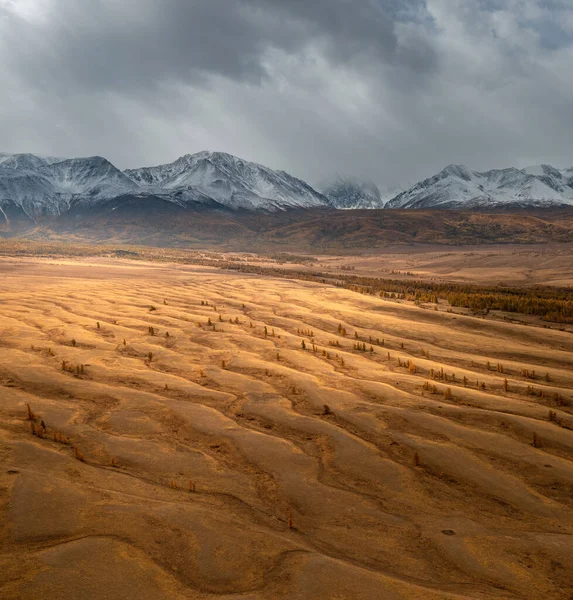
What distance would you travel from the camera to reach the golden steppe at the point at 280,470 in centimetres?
359

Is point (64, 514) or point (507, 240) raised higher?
point (507, 240)

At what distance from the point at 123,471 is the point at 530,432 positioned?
5640mm

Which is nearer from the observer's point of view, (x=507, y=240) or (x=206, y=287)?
(x=206, y=287)

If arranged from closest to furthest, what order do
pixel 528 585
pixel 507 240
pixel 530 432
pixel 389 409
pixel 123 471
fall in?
1. pixel 528 585
2. pixel 123 471
3. pixel 530 432
4. pixel 389 409
5. pixel 507 240

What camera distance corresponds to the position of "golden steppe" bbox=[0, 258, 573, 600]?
3590mm

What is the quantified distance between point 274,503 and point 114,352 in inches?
282

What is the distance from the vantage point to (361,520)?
4.55m

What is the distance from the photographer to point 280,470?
5.53m

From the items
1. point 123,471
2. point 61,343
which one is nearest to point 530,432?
point 123,471

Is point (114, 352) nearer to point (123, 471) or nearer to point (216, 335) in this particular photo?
point (216, 335)

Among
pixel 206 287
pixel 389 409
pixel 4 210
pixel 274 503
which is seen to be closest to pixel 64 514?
pixel 274 503

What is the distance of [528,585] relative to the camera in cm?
364

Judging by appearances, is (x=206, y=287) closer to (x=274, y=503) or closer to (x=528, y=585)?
(x=274, y=503)

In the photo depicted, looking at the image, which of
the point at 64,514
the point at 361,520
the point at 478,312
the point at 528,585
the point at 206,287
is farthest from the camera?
the point at 206,287
